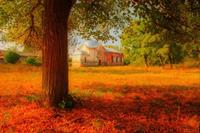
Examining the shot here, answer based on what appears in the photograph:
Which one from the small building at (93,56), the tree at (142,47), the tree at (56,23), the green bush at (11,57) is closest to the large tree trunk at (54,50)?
the tree at (56,23)

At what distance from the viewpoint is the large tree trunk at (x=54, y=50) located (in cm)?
981

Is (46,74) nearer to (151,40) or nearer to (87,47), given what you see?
(151,40)

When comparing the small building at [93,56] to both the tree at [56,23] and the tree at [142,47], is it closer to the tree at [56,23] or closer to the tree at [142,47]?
the tree at [142,47]

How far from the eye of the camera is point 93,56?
9431cm

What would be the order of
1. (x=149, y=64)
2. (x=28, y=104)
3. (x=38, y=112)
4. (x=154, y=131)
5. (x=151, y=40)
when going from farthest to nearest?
(x=149, y=64) → (x=151, y=40) → (x=28, y=104) → (x=38, y=112) → (x=154, y=131)

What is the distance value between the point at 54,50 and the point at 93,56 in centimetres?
8454

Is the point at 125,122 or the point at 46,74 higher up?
the point at 46,74

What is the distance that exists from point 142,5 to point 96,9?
2.66 meters

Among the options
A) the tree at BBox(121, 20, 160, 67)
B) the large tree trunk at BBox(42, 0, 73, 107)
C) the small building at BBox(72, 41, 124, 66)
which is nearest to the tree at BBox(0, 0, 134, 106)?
the large tree trunk at BBox(42, 0, 73, 107)

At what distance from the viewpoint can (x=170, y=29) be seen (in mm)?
12703

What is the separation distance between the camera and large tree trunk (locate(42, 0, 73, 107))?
981cm

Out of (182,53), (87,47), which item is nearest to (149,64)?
(182,53)

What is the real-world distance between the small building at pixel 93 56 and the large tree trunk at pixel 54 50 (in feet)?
230

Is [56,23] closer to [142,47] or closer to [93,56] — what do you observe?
[142,47]
